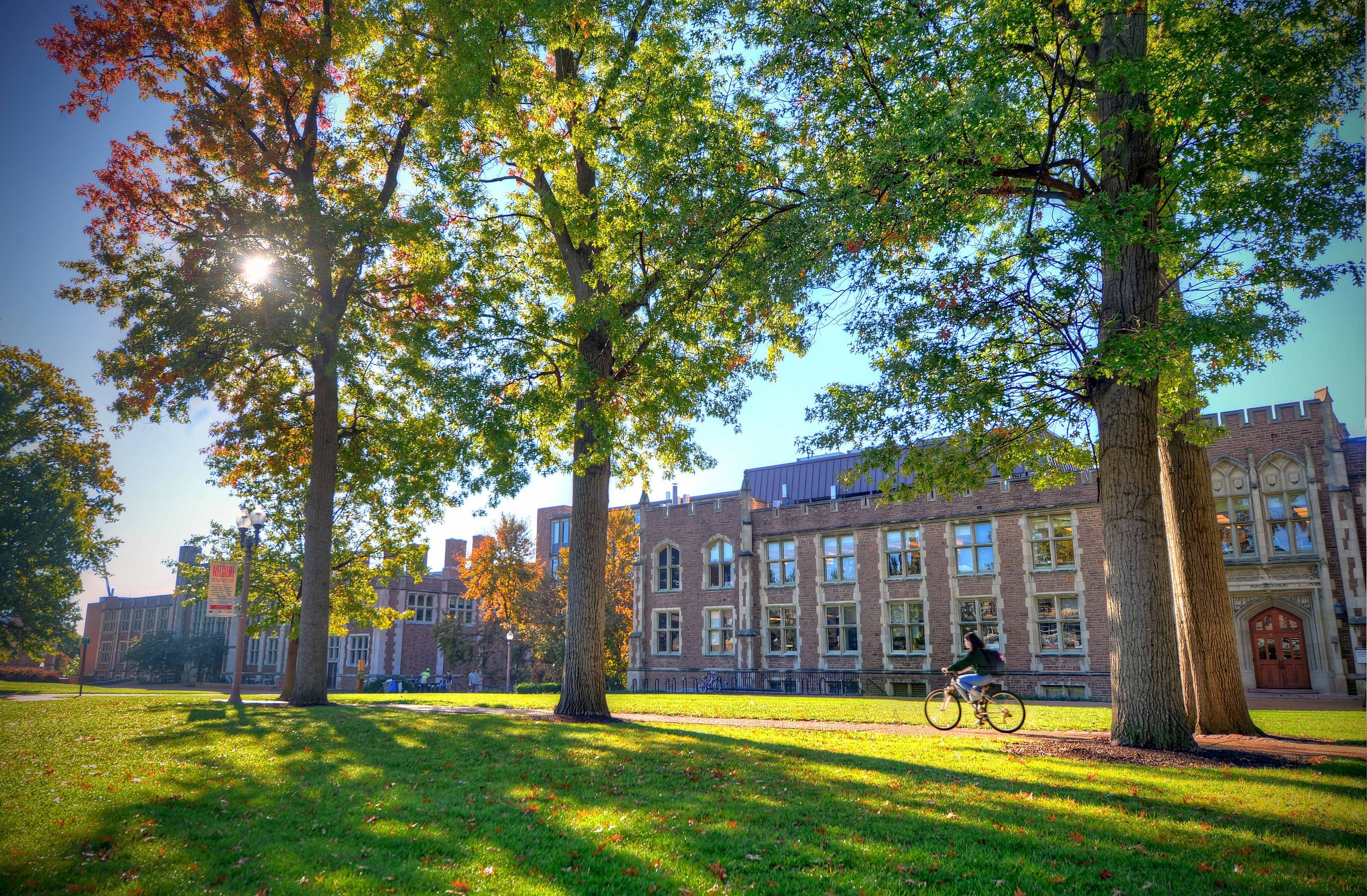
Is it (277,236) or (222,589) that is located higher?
(277,236)

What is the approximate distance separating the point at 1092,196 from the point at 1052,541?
2109 centimetres

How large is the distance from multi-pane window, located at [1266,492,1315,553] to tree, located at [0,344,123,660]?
30477 millimetres

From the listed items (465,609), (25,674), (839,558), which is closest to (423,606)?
(465,609)

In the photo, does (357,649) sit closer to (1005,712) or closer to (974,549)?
(974,549)

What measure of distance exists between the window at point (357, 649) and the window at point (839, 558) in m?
34.0

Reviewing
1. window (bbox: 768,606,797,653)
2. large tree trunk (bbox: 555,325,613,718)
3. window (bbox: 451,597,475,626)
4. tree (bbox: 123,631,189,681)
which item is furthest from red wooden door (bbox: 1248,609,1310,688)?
tree (bbox: 123,631,189,681)

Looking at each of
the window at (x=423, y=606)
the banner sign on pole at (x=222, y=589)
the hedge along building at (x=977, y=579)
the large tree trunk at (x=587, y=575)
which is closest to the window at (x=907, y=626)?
the hedge along building at (x=977, y=579)

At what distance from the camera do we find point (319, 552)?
16297mm

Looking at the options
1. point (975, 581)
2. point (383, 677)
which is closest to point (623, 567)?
point (383, 677)

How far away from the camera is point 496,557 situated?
140ft

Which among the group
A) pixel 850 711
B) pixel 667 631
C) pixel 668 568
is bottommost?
pixel 850 711

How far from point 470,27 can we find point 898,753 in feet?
47.3

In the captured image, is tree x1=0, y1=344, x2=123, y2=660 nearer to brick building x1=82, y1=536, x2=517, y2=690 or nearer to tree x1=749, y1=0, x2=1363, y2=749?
tree x1=749, y1=0, x2=1363, y2=749

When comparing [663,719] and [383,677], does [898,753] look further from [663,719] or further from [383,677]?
[383,677]
